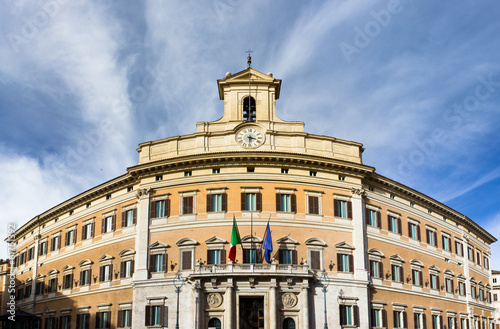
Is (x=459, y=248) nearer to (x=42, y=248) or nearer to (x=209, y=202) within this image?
(x=209, y=202)

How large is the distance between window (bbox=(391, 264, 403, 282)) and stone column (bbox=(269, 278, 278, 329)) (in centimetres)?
1314

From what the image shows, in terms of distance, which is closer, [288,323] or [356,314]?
[288,323]

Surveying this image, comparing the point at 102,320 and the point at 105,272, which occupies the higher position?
the point at 105,272

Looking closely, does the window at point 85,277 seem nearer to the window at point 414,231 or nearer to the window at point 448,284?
the window at point 414,231

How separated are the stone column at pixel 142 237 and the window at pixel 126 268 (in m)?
1.22

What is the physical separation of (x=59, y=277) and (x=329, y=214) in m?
28.3

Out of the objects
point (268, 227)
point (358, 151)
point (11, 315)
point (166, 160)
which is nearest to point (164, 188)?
point (166, 160)

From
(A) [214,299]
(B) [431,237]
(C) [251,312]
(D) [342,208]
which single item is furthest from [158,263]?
(B) [431,237]

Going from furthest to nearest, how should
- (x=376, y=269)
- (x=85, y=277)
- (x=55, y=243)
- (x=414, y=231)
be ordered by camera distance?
(x=55, y=243)
(x=414, y=231)
(x=85, y=277)
(x=376, y=269)

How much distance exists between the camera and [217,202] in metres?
47.9

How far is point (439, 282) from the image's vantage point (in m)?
57.3

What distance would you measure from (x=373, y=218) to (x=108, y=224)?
2412 centimetres

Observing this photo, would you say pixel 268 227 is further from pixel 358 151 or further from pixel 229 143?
pixel 358 151

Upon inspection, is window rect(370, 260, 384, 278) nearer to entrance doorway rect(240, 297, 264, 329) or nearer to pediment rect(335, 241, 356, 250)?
pediment rect(335, 241, 356, 250)
